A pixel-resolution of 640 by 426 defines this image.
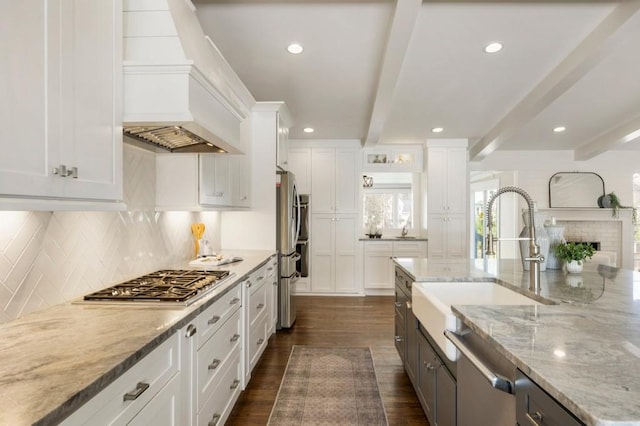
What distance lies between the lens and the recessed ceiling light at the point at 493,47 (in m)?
2.93

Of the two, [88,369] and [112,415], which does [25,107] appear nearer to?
[88,369]

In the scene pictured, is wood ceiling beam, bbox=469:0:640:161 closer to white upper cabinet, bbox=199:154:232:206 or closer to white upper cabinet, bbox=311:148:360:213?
white upper cabinet, bbox=311:148:360:213

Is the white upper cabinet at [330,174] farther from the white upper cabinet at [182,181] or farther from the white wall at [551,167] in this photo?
the white upper cabinet at [182,181]

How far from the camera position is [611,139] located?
5.12m

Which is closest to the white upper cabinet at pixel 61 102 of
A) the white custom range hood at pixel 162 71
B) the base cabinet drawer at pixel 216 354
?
the white custom range hood at pixel 162 71

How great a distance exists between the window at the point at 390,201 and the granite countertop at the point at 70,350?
15.9 ft

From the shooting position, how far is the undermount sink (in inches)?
58.6

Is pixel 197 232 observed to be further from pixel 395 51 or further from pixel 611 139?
pixel 611 139

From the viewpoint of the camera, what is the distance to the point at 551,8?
2510 millimetres

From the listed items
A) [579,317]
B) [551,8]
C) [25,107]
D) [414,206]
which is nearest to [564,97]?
[551,8]

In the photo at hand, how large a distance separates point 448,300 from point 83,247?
2032 mm

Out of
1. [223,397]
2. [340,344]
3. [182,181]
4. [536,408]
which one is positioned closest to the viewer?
[536,408]

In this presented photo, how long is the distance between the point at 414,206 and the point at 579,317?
5.04 m

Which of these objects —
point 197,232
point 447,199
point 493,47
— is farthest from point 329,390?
point 447,199
